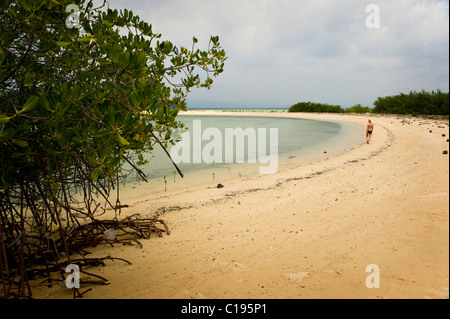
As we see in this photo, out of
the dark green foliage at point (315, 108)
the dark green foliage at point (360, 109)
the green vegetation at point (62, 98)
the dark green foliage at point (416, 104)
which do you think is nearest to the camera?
the green vegetation at point (62, 98)

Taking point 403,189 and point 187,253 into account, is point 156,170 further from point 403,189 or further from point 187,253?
point 403,189

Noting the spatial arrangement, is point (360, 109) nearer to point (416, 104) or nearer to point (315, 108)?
point (315, 108)

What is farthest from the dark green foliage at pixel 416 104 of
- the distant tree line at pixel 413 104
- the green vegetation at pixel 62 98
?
the green vegetation at pixel 62 98

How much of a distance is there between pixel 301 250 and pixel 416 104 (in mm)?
38296

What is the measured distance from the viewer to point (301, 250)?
2742 millimetres

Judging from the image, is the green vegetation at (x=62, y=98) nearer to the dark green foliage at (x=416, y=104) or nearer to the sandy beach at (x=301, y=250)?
the sandy beach at (x=301, y=250)

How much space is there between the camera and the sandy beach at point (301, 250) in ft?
6.39

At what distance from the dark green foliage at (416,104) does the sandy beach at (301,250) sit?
28770 millimetres

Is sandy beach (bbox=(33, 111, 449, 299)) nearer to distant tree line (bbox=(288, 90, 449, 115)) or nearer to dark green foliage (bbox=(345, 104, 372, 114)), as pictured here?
distant tree line (bbox=(288, 90, 449, 115))

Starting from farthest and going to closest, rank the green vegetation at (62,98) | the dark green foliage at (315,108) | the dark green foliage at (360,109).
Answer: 1. the dark green foliage at (315,108)
2. the dark green foliage at (360,109)
3. the green vegetation at (62,98)

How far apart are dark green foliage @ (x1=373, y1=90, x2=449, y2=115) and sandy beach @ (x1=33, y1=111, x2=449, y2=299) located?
28.8m

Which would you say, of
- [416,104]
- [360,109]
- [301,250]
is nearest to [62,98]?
[301,250]

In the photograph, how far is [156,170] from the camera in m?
10.2
